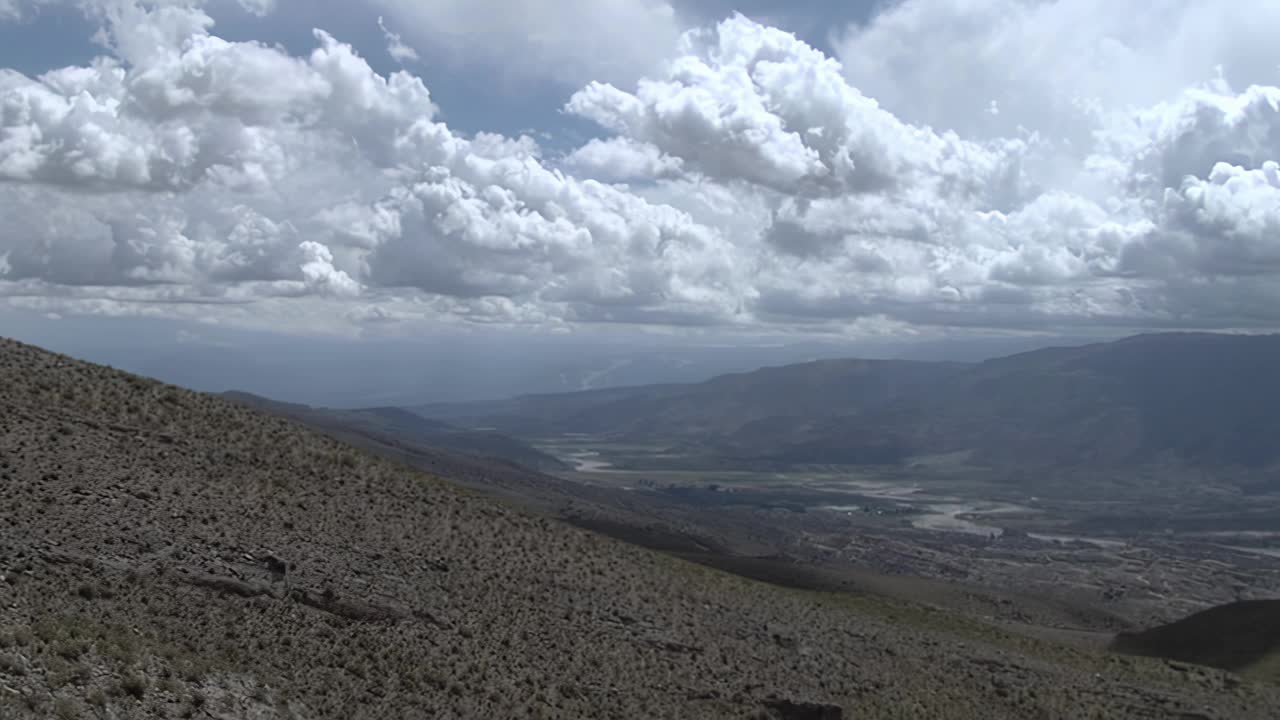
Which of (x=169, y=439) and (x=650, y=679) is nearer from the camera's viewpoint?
(x=650, y=679)

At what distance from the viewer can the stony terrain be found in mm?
19625

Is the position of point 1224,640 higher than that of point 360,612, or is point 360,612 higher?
A: point 360,612

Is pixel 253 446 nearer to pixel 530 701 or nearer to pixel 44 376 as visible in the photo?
pixel 44 376

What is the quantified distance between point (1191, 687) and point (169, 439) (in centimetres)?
4118

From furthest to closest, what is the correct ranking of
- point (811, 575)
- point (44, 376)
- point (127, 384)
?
point (811, 575) < point (127, 384) < point (44, 376)

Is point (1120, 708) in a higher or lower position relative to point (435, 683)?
lower

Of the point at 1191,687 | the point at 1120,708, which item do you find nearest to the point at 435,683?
the point at 1120,708

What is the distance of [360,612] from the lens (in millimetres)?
25625

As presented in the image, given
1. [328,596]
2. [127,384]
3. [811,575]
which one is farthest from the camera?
[811,575]

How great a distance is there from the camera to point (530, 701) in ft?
78.6

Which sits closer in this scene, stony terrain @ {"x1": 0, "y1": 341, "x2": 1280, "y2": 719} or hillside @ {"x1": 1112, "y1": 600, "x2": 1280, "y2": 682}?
stony terrain @ {"x1": 0, "y1": 341, "x2": 1280, "y2": 719}

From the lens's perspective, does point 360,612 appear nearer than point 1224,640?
Yes

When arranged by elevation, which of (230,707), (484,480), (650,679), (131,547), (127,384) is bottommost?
(484,480)

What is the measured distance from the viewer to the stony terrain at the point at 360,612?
19.6m
